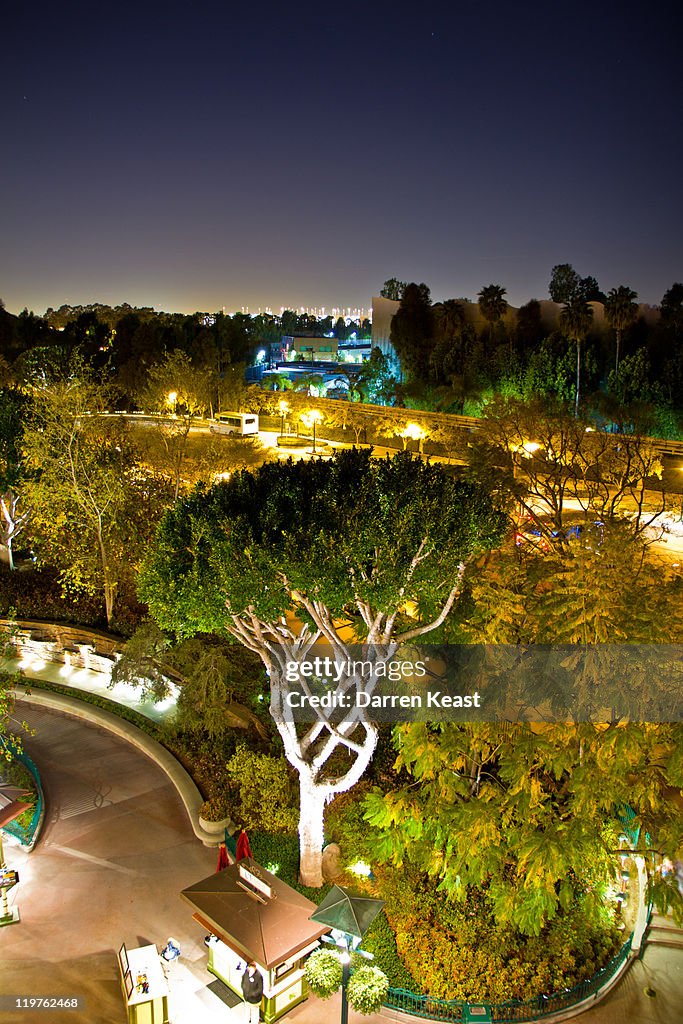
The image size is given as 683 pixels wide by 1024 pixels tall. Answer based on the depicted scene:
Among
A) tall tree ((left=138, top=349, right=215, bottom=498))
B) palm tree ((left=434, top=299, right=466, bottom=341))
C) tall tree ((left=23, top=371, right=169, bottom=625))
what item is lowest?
tall tree ((left=23, top=371, right=169, bottom=625))

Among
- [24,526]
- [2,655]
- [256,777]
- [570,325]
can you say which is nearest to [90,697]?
[2,655]

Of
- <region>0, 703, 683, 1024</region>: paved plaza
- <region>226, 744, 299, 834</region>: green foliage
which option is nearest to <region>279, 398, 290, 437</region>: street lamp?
<region>0, 703, 683, 1024</region>: paved plaza

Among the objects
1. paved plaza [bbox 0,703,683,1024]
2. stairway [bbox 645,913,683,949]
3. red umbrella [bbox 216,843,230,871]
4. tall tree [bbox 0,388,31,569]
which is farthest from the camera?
tall tree [bbox 0,388,31,569]

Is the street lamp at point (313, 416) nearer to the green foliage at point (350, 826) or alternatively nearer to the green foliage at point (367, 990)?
the green foliage at point (350, 826)

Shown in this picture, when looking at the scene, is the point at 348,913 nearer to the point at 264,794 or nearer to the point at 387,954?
the point at 387,954

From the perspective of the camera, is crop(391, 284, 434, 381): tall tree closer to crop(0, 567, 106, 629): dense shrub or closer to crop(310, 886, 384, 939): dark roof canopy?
crop(0, 567, 106, 629): dense shrub

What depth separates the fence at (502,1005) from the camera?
32.8 feet

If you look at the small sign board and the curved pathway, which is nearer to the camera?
the small sign board

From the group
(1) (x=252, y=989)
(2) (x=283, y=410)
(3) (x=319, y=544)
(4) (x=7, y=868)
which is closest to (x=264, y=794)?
(1) (x=252, y=989)

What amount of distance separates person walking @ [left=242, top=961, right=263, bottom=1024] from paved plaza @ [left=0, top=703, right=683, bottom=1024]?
225 mm

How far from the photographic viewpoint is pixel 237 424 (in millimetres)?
49500

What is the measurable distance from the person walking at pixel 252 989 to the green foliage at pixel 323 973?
74 cm

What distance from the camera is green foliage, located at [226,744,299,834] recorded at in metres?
13.9

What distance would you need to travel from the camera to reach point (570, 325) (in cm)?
4650
